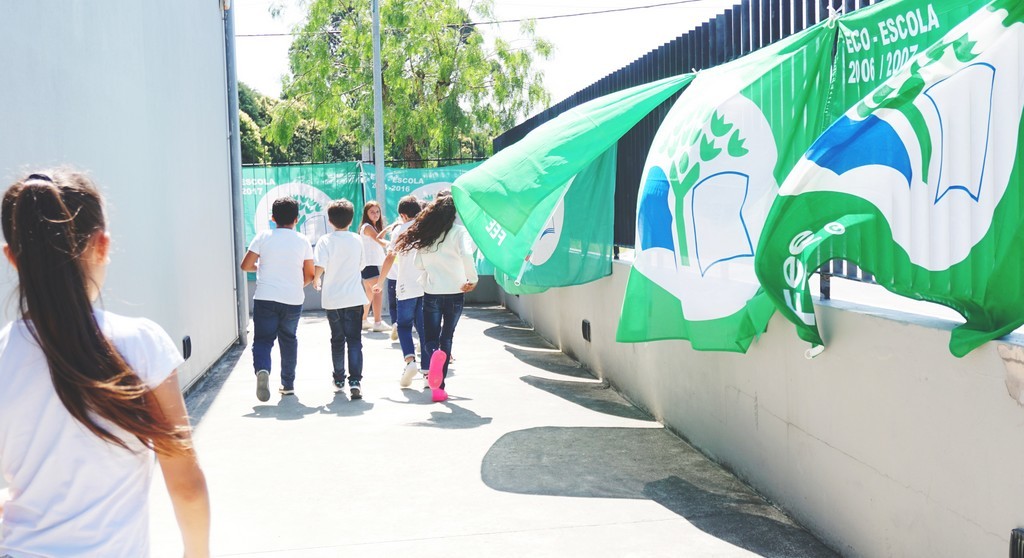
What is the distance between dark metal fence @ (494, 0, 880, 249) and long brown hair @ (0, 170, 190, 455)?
3.66 m

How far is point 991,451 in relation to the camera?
135 inches

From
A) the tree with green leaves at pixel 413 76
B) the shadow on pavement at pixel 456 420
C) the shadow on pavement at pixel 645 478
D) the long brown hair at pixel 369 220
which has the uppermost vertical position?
the tree with green leaves at pixel 413 76

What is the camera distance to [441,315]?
866 cm

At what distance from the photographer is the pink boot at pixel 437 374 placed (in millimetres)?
8102

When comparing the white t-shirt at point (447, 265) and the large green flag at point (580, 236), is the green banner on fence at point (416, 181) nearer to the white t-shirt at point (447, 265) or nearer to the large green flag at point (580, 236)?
the large green flag at point (580, 236)

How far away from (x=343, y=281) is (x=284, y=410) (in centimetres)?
126

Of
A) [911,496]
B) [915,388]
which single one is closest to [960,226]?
[915,388]

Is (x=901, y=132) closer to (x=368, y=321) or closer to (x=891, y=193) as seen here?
(x=891, y=193)

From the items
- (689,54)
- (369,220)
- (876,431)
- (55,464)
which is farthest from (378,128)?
(55,464)

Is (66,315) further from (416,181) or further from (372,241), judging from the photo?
(416,181)

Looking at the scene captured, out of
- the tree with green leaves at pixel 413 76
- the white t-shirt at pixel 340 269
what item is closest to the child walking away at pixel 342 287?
the white t-shirt at pixel 340 269

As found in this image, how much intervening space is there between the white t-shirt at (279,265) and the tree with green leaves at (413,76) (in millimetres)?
15557

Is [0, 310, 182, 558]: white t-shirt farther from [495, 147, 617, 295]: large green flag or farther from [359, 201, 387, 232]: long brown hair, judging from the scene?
[359, 201, 387, 232]: long brown hair

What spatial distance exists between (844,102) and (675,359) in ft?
9.16
